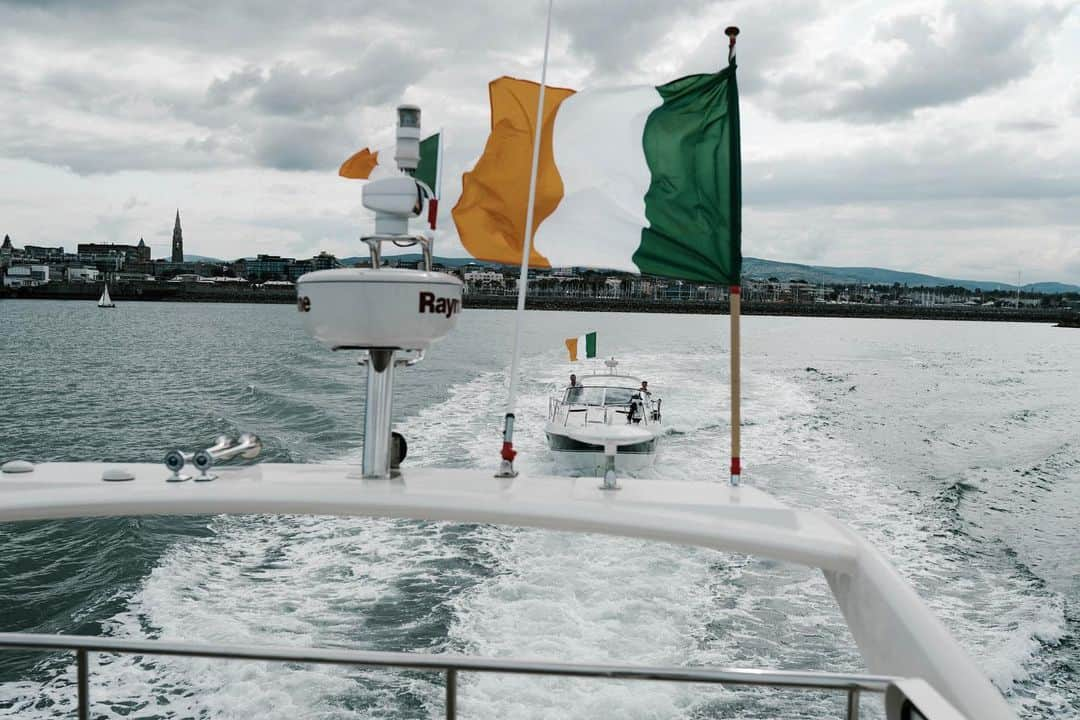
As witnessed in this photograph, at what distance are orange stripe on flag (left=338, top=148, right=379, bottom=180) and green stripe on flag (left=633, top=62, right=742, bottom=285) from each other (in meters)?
1.37

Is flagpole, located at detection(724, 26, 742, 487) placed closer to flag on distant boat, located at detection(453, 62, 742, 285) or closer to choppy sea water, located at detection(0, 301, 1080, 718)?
flag on distant boat, located at detection(453, 62, 742, 285)

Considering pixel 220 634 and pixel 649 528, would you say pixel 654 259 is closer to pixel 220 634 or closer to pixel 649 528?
pixel 649 528

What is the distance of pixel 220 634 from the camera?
8.82m

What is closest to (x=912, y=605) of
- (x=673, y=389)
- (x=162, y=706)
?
(x=162, y=706)

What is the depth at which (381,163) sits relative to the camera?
4211 mm

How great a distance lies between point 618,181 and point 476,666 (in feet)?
10.1

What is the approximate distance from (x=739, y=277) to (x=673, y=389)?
33.5m

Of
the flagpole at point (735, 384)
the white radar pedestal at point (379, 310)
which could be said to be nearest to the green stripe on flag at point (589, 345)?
the flagpole at point (735, 384)

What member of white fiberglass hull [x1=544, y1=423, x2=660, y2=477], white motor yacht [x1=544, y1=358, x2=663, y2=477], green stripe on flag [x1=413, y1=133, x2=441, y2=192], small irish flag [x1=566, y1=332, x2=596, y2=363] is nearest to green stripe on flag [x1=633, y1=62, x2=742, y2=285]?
green stripe on flag [x1=413, y1=133, x2=441, y2=192]

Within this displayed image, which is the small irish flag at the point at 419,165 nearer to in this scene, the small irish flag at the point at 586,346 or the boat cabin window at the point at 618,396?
the small irish flag at the point at 586,346

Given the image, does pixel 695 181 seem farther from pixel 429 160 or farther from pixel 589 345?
pixel 589 345

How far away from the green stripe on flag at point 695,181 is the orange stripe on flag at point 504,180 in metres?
0.57

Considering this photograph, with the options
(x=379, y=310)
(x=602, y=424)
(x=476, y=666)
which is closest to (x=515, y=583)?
(x=379, y=310)

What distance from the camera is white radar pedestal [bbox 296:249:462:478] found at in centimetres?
336
